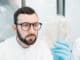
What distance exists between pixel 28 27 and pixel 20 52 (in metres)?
0.14

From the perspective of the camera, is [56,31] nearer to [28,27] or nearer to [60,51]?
[60,51]

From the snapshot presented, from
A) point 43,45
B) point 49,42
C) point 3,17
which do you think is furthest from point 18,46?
point 3,17

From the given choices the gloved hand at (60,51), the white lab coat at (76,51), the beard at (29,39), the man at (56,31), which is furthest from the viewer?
the white lab coat at (76,51)

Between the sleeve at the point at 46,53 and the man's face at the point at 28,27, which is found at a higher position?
the man's face at the point at 28,27

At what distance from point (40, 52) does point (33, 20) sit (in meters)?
0.19

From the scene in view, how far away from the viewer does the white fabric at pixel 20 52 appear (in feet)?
3.93

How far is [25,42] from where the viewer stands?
1.17 metres

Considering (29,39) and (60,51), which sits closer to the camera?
(29,39)

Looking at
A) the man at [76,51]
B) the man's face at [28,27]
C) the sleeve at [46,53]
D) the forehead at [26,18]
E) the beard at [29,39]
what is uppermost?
the forehead at [26,18]

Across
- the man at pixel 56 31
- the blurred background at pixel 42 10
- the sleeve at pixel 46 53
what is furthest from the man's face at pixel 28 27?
the blurred background at pixel 42 10

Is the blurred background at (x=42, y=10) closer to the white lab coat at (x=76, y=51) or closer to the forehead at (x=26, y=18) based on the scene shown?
the white lab coat at (x=76, y=51)

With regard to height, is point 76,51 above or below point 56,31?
below

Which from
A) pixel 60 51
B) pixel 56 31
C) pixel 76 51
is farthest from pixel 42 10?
pixel 60 51

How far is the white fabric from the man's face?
0.06 metres
